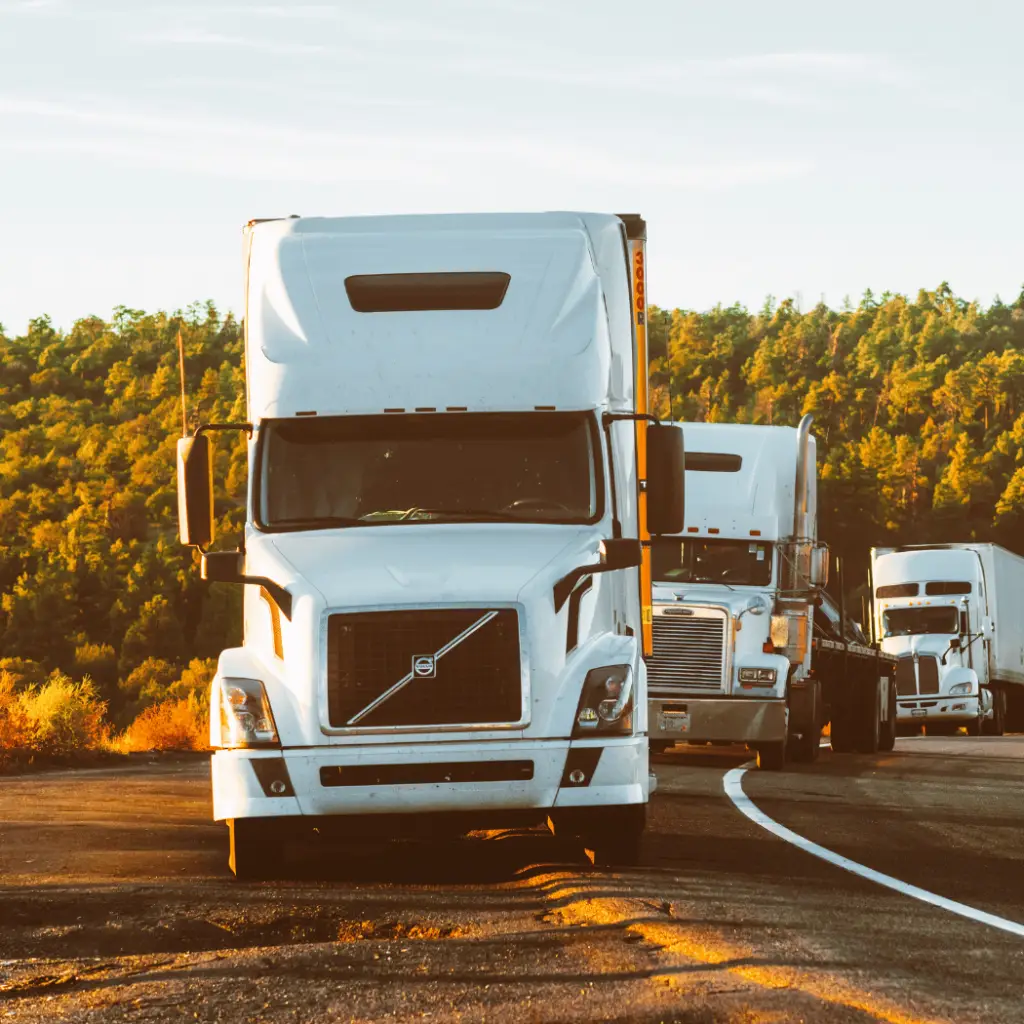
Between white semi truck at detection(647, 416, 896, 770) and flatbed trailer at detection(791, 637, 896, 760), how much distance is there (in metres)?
0.86

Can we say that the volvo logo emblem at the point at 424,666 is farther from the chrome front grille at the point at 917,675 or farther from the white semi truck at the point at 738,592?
the chrome front grille at the point at 917,675

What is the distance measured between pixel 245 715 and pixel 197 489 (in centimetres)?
151

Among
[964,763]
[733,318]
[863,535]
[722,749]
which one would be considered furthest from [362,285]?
[733,318]

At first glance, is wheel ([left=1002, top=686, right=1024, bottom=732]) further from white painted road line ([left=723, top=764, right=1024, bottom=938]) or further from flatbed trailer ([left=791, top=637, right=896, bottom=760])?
white painted road line ([left=723, top=764, right=1024, bottom=938])

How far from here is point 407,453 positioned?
11.2 meters

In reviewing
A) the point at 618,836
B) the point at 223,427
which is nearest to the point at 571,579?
the point at 618,836

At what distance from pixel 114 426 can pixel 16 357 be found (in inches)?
353

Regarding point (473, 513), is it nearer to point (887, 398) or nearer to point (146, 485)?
point (146, 485)

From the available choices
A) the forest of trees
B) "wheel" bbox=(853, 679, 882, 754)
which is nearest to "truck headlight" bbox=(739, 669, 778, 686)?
"wheel" bbox=(853, 679, 882, 754)

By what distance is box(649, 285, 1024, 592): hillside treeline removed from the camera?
415ft

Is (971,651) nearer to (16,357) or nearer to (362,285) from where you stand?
(362,285)

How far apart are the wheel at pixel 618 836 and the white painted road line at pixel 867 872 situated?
4.30 ft

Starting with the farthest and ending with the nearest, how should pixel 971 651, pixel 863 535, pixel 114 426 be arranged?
1. pixel 863 535
2. pixel 114 426
3. pixel 971 651

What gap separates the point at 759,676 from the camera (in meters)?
22.5
